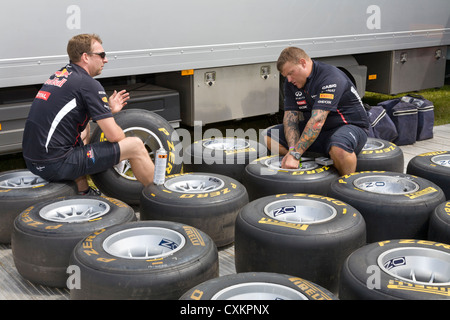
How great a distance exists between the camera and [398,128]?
6480mm

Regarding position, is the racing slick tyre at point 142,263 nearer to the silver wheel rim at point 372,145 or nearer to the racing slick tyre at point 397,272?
the racing slick tyre at point 397,272

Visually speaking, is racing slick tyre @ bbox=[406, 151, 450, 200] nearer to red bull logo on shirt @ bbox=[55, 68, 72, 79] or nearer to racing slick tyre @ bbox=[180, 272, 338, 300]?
racing slick tyre @ bbox=[180, 272, 338, 300]

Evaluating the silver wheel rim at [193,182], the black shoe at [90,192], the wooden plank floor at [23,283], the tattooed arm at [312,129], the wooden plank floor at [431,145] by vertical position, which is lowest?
the wooden plank floor at [23,283]

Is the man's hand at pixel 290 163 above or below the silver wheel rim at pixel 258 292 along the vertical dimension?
above

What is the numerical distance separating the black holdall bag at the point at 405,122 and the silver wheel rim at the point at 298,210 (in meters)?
3.55

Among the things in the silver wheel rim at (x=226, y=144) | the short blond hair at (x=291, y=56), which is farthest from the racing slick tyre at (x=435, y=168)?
the silver wheel rim at (x=226, y=144)

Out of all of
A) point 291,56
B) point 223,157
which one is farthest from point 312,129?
point 223,157

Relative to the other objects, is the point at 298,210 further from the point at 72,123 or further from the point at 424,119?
the point at 424,119

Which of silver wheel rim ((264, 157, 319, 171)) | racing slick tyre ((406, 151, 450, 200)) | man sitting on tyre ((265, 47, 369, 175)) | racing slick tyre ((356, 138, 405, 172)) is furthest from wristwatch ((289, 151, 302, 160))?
racing slick tyre ((406, 151, 450, 200))

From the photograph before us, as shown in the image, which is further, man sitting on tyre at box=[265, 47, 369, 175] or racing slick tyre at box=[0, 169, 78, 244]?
man sitting on tyre at box=[265, 47, 369, 175]

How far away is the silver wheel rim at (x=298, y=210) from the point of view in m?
3.26

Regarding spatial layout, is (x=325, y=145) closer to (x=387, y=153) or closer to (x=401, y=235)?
(x=387, y=153)

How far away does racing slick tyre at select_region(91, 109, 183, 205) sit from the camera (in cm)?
436

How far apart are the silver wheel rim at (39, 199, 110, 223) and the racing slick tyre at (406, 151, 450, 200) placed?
7.52 ft
